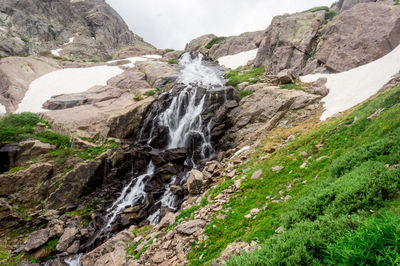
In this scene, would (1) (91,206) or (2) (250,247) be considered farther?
(1) (91,206)

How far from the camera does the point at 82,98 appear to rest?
101 feet

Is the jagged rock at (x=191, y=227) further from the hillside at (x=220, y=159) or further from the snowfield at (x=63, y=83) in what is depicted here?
the snowfield at (x=63, y=83)

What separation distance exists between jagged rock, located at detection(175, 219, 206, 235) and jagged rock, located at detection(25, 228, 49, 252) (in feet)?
38.5

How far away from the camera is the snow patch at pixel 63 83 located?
1223 inches

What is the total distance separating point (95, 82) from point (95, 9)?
3153 inches

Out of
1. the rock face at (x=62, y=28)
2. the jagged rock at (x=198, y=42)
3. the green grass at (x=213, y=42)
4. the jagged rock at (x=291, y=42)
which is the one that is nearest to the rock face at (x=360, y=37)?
the jagged rock at (x=291, y=42)

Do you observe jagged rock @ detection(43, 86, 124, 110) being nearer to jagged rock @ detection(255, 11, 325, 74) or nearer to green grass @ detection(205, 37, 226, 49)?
jagged rock @ detection(255, 11, 325, 74)

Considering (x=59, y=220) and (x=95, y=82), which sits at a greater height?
(x=95, y=82)

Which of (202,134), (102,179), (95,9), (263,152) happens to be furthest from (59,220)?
(95,9)

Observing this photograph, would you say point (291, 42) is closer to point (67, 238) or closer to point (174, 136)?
point (174, 136)

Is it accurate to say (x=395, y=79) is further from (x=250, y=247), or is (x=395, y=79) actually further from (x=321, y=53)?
(x=250, y=247)

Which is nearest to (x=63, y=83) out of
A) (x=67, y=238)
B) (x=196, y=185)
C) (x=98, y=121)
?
(x=98, y=121)

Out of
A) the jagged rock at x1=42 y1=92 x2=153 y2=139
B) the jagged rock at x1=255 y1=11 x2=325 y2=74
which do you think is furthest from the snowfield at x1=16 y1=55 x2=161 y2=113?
the jagged rock at x1=255 y1=11 x2=325 y2=74

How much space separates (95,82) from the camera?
Answer: 1502 inches
